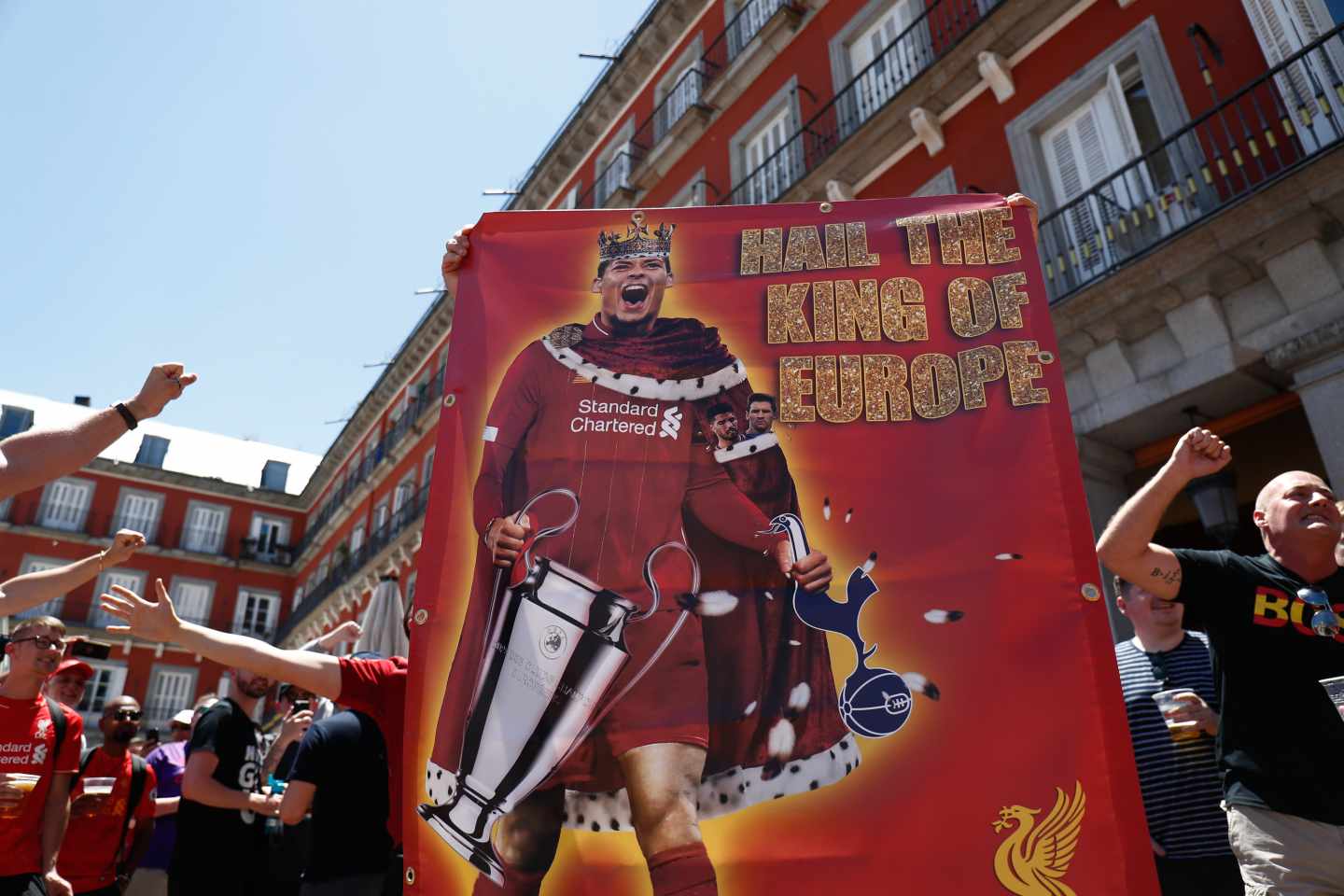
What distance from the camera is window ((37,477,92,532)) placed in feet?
102

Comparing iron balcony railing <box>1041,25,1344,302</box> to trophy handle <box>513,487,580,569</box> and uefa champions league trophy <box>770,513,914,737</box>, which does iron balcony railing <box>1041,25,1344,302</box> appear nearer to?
uefa champions league trophy <box>770,513,914,737</box>

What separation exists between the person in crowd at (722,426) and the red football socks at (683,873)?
1.07m

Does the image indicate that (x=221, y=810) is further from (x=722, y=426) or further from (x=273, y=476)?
(x=273, y=476)

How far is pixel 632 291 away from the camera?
2.94 meters

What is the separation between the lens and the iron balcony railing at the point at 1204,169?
6.65m

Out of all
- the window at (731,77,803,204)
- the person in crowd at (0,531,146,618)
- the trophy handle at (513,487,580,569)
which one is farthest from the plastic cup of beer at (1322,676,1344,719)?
the window at (731,77,803,204)

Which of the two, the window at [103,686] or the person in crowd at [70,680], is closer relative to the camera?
the person in crowd at [70,680]

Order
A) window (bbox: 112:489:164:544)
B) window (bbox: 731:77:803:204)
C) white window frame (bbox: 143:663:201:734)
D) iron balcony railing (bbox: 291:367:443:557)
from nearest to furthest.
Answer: window (bbox: 731:77:803:204)
iron balcony railing (bbox: 291:367:443:557)
white window frame (bbox: 143:663:201:734)
window (bbox: 112:489:164:544)

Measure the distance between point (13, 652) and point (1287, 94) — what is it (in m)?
8.77

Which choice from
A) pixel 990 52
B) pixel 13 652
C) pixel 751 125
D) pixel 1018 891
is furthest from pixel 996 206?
pixel 751 125

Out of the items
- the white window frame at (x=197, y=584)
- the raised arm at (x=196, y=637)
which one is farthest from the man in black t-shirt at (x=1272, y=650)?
the white window frame at (x=197, y=584)

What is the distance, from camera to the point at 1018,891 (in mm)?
1984

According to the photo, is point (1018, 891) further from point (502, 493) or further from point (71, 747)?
point (71, 747)

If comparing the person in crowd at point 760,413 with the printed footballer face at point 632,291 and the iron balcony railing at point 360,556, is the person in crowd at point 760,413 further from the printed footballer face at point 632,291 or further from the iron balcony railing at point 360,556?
the iron balcony railing at point 360,556
